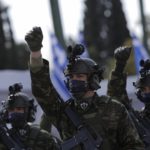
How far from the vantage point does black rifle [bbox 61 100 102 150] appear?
5.32m

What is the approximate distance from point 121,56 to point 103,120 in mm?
1549

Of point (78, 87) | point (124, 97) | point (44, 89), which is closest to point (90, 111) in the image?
point (78, 87)

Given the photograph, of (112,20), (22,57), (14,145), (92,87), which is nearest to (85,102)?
(92,87)

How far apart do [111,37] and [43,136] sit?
43.4 metres

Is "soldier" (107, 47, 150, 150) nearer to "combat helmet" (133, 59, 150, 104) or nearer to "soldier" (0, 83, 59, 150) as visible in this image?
"combat helmet" (133, 59, 150, 104)

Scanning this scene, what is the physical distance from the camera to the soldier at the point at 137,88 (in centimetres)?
668

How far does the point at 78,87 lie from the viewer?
17.6 ft

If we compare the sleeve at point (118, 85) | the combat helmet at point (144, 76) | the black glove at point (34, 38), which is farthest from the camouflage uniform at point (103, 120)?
the sleeve at point (118, 85)

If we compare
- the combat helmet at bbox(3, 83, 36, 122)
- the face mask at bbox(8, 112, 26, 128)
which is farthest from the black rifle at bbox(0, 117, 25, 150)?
the combat helmet at bbox(3, 83, 36, 122)

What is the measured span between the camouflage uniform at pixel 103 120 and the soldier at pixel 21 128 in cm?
120

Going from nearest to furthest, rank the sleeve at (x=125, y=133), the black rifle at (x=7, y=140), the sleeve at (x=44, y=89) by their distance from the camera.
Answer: the sleeve at (x=44, y=89) < the sleeve at (x=125, y=133) < the black rifle at (x=7, y=140)

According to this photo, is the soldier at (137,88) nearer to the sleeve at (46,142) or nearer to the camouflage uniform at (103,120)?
the sleeve at (46,142)

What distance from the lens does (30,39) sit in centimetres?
493

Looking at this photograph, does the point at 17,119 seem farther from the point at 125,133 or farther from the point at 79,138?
the point at 125,133
